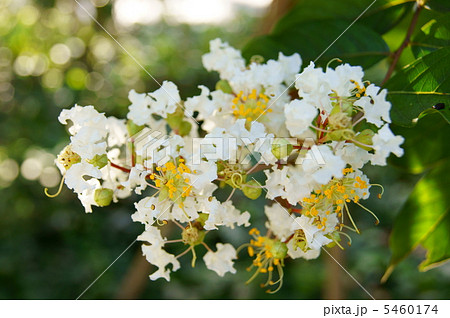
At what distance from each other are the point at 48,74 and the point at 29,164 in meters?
0.58

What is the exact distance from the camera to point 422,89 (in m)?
0.79

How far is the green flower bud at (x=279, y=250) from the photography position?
91 cm

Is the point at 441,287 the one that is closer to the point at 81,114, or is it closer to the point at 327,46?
the point at 327,46

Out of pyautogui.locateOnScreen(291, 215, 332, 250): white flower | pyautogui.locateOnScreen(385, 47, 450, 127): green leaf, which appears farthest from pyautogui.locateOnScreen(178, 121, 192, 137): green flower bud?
pyautogui.locateOnScreen(385, 47, 450, 127): green leaf

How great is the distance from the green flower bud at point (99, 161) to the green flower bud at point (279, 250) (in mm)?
368

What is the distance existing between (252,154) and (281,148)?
10 centimetres

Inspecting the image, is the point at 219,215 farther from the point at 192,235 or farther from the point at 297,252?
the point at 297,252

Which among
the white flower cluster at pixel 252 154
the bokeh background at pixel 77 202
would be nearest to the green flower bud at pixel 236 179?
the white flower cluster at pixel 252 154

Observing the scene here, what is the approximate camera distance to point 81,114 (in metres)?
0.86

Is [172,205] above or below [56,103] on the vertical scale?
above

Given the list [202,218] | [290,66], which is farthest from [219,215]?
[290,66]

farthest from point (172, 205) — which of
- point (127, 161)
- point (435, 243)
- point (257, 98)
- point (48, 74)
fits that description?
point (48, 74)

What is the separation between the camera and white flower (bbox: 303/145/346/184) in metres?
Answer: 0.71

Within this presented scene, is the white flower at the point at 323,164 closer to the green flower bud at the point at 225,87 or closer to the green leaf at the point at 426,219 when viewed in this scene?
the green flower bud at the point at 225,87
